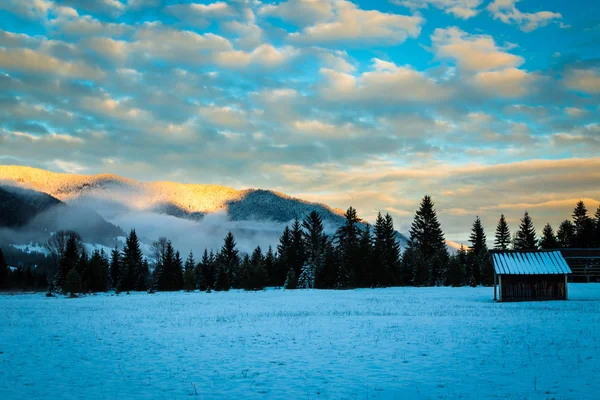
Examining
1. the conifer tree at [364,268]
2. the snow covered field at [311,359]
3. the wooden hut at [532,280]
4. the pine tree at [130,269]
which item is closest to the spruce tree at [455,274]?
the conifer tree at [364,268]

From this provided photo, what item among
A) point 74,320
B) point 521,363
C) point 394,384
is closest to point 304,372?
point 394,384

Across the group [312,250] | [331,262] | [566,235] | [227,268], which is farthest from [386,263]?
[566,235]

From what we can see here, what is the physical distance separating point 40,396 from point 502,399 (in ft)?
36.0

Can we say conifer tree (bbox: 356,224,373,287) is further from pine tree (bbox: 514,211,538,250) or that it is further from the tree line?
pine tree (bbox: 514,211,538,250)

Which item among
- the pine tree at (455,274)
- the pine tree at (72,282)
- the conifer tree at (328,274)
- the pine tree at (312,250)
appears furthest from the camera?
the pine tree at (312,250)

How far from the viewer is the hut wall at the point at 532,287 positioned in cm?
3891

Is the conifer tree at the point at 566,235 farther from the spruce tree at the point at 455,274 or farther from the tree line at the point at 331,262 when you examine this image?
the spruce tree at the point at 455,274

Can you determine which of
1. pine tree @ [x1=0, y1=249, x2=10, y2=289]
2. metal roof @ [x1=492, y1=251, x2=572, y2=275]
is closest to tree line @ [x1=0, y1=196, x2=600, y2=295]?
pine tree @ [x1=0, y1=249, x2=10, y2=289]

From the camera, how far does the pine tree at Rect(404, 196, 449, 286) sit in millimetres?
80500

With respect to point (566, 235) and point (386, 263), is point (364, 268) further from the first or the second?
point (566, 235)

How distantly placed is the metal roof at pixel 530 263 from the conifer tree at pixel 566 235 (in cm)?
5276

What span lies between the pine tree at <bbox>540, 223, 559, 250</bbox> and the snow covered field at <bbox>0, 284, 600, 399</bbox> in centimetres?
7307

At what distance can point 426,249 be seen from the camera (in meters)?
96.6

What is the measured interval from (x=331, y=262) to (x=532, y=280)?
135 ft
